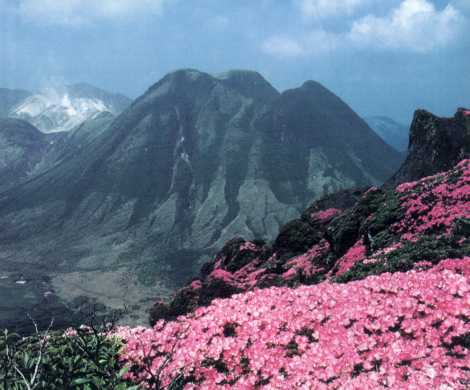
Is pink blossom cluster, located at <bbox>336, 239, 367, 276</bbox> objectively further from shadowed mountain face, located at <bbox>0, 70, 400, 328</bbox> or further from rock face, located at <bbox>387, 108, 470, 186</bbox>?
shadowed mountain face, located at <bbox>0, 70, 400, 328</bbox>

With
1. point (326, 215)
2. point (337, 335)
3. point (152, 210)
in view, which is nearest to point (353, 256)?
point (337, 335)

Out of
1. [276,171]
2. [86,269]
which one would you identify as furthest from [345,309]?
[276,171]

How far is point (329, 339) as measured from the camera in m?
9.40

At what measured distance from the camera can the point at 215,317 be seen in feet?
37.4

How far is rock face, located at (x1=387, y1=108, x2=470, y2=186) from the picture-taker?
4088 cm

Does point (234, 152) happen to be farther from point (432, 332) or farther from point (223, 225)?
point (432, 332)

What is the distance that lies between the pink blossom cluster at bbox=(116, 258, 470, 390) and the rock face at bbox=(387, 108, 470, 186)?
3244 centimetres

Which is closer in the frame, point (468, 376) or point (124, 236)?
point (468, 376)

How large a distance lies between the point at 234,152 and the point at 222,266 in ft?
504

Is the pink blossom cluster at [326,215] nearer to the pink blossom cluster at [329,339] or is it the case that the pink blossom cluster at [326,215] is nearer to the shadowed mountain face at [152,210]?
the pink blossom cluster at [329,339]

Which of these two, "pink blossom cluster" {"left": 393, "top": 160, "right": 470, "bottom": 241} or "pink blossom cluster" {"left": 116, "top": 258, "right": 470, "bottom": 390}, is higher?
"pink blossom cluster" {"left": 393, "top": 160, "right": 470, "bottom": 241}

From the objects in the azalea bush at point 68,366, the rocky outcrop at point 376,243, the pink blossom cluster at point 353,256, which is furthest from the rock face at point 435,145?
the azalea bush at point 68,366

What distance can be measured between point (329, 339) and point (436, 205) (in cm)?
1536

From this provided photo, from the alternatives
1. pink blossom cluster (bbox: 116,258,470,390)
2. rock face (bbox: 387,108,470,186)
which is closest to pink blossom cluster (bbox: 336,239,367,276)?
pink blossom cluster (bbox: 116,258,470,390)
